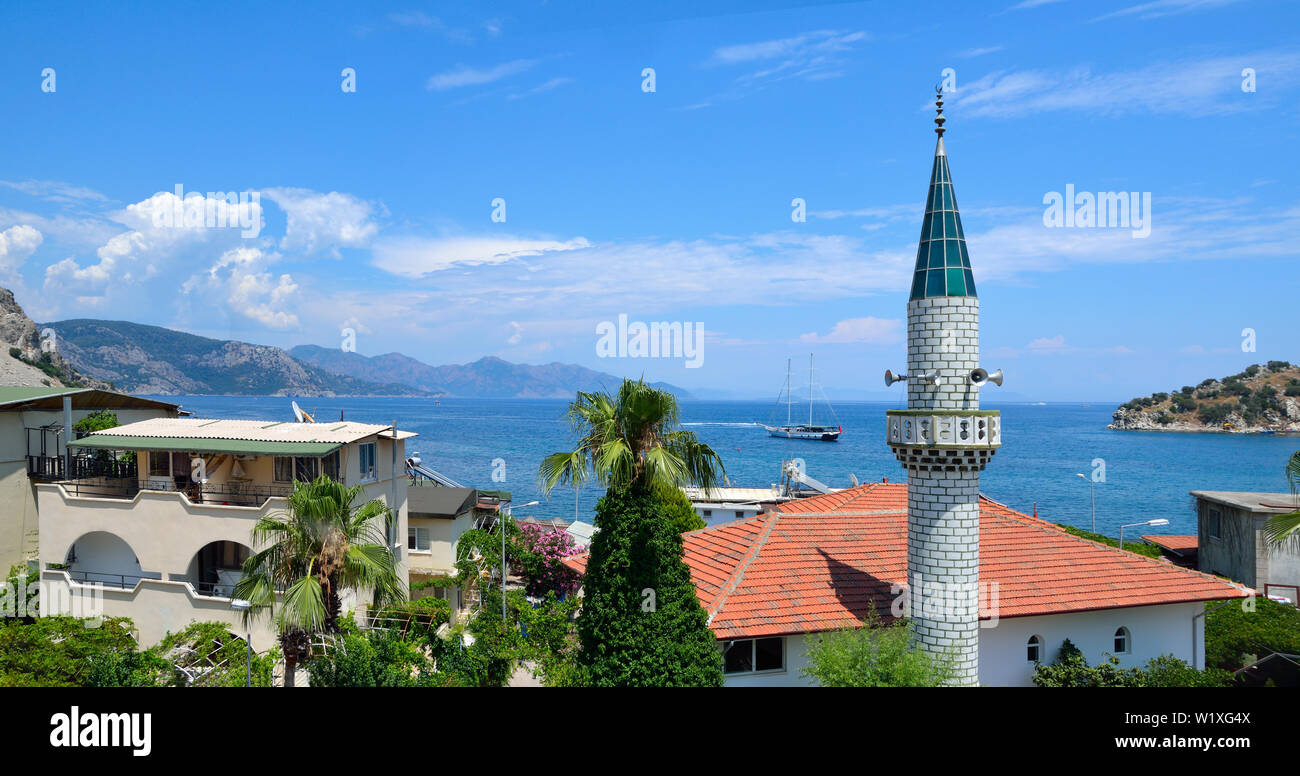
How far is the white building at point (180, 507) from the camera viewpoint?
2253 centimetres

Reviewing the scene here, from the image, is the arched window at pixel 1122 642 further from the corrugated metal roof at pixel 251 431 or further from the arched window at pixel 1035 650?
the corrugated metal roof at pixel 251 431

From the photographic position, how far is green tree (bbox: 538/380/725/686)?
48.2 ft

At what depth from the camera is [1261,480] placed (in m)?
118

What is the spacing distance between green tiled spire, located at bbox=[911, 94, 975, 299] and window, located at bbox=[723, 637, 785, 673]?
30.2 ft

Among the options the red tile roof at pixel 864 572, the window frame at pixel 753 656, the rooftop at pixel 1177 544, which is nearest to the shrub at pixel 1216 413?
the rooftop at pixel 1177 544

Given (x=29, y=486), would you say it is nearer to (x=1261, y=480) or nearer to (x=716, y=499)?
(x=716, y=499)

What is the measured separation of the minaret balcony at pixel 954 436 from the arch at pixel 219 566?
860 inches

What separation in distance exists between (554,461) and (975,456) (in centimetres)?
933

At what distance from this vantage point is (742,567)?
744 inches

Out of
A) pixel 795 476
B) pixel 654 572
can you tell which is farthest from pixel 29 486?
pixel 795 476

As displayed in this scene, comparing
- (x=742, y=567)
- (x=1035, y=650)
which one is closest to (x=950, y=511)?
(x=742, y=567)

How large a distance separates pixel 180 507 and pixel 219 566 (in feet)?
11.6

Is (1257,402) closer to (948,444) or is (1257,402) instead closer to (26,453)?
(948,444)

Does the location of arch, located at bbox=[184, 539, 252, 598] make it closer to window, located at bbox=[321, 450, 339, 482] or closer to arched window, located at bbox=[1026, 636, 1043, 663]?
window, located at bbox=[321, 450, 339, 482]
